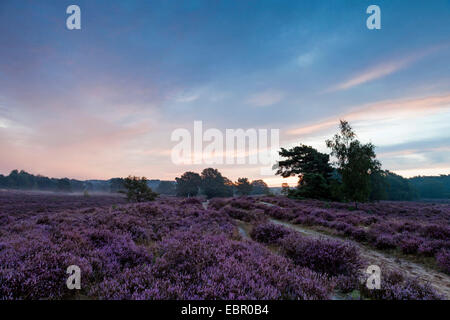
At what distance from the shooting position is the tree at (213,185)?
234 feet

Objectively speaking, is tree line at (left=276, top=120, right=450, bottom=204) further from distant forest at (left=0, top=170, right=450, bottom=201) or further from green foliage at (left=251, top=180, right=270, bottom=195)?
green foliage at (left=251, top=180, right=270, bottom=195)

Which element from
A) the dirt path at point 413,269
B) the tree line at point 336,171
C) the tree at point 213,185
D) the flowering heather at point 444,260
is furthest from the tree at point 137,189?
the tree at point 213,185

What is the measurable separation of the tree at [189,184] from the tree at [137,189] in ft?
142

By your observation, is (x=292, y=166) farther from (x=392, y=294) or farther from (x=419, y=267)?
(x=392, y=294)

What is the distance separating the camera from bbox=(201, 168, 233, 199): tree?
234ft

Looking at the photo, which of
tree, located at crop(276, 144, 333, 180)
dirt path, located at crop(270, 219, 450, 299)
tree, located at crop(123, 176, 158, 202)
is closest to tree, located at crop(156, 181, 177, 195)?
tree, located at crop(123, 176, 158, 202)

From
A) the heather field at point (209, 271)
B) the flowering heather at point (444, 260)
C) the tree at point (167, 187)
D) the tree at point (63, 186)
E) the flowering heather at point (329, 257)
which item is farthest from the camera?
the tree at point (167, 187)

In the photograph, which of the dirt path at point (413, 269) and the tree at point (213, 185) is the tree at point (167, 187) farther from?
the dirt path at point (413, 269)

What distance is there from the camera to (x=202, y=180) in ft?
262

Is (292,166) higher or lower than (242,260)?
higher

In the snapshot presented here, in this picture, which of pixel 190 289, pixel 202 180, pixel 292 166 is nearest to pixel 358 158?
pixel 292 166

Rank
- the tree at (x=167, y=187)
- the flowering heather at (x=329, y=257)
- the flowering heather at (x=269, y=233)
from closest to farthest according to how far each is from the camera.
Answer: the flowering heather at (x=329, y=257) → the flowering heather at (x=269, y=233) → the tree at (x=167, y=187)
